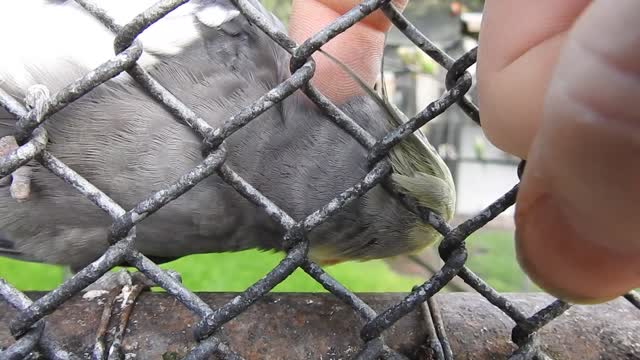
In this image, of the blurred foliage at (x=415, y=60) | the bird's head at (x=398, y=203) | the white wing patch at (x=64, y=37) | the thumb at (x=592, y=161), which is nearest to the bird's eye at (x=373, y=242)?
the bird's head at (x=398, y=203)

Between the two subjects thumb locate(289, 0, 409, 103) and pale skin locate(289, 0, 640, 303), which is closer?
pale skin locate(289, 0, 640, 303)

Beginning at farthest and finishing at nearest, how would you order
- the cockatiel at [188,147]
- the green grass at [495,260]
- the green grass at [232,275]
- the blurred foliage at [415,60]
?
the green grass at [495,260], the green grass at [232,275], the blurred foliage at [415,60], the cockatiel at [188,147]

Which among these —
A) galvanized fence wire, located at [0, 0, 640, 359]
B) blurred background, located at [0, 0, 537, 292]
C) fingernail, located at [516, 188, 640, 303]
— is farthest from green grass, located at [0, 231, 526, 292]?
fingernail, located at [516, 188, 640, 303]

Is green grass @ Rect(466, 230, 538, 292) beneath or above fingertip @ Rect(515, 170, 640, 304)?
beneath

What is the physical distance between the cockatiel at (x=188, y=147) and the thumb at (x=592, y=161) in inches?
14.0

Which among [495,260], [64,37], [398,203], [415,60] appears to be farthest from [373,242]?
[495,260]

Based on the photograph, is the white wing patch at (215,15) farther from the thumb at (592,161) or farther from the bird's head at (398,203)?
the thumb at (592,161)

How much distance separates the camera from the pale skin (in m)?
0.32

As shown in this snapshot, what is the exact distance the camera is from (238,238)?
87 cm

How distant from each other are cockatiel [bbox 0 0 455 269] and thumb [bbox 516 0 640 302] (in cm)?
35

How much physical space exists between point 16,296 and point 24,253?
0.31m

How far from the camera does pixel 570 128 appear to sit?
333 millimetres

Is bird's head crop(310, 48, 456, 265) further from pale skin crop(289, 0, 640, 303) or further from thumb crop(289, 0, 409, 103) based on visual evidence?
pale skin crop(289, 0, 640, 303)

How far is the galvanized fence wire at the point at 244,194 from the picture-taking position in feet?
1.86
